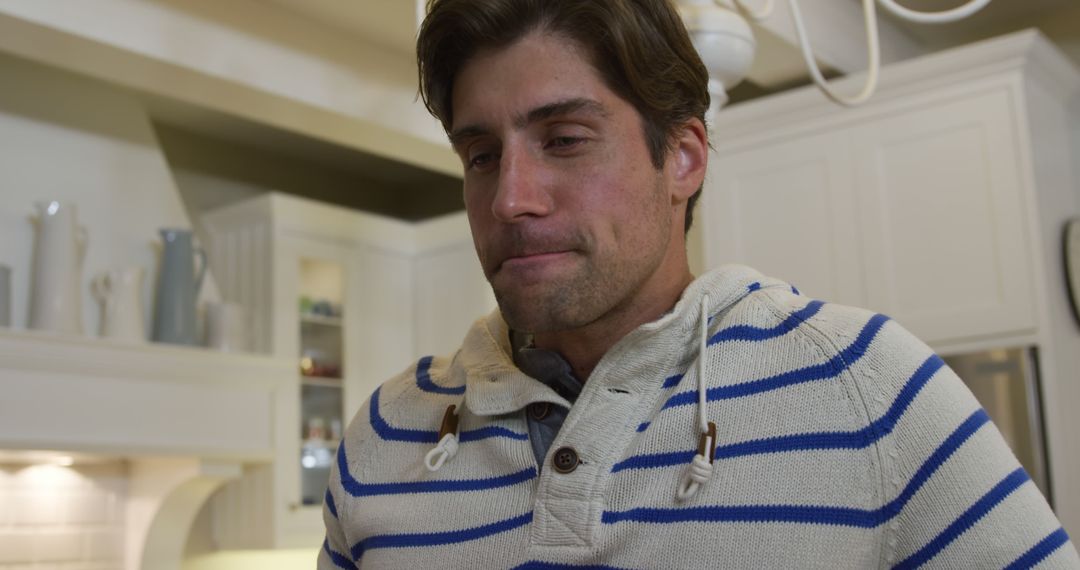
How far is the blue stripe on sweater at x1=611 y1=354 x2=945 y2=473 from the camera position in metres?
0.78

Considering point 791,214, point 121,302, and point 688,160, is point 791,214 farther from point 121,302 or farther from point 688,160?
point 688,160

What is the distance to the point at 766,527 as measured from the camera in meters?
0.77

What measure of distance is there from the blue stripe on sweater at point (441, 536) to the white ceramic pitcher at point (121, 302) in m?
2.48

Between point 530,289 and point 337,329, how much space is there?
3.33 m

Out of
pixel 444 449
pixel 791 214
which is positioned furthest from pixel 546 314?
pixel 791 214

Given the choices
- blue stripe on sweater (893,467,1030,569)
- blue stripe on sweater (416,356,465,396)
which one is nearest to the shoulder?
blue stripe on sweater (416,356,465,396)

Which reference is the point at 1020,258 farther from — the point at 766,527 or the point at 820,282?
the point at 766,527

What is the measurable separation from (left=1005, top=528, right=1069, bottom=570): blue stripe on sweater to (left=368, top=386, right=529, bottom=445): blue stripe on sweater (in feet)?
1.16

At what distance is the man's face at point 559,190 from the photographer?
0.85m

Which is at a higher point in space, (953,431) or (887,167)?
(887,167)

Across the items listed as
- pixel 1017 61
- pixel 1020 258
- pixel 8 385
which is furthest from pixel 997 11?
pixel 8 385

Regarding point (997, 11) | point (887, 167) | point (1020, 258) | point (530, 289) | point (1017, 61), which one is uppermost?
point (997, 11)

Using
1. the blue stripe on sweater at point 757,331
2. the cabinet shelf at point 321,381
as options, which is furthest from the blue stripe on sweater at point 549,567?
the cabinet shelf at point 321,381

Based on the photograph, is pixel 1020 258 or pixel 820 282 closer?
pixel 1020 258
